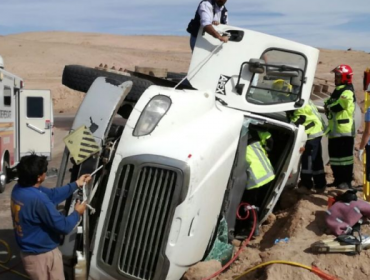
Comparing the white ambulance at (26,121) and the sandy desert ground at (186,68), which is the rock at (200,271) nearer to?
the sandy desert ground at (186,68)

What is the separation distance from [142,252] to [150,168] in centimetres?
71

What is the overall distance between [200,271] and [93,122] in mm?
1618

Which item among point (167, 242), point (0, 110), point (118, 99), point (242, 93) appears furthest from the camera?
point (0, 110)

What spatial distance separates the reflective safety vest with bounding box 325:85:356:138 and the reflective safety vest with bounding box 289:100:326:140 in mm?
225

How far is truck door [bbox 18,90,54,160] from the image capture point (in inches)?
527

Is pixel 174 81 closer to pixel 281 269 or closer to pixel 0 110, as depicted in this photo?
pixel 281 269

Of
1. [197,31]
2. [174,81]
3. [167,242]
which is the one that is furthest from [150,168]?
[197,31]

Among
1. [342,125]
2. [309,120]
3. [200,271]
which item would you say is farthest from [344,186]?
[200,271]

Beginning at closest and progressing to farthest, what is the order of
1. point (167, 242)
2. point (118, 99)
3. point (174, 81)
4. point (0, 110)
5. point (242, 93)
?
point (167, 242) < point (118, 99) < point (242, 93) < point (174, 81) < point (0, 110)

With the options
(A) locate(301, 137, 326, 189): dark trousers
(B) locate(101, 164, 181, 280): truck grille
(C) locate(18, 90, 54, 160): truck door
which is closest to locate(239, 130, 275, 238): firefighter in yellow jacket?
(A) locate(301, 137, 326, 189): dark trousers

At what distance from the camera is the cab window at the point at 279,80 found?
Result: 664 centimetres

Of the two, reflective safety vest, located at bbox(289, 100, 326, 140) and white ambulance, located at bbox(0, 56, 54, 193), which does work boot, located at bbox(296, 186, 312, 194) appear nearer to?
reflective safety vest, located at bbox(289, 100, 326, 140)

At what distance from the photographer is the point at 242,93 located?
6.58 metres

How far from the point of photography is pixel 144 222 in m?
5.10
